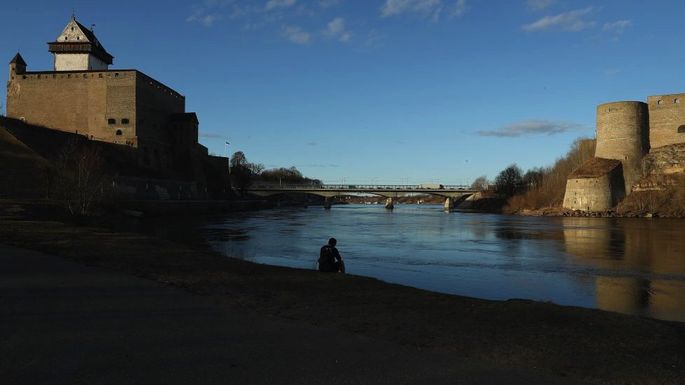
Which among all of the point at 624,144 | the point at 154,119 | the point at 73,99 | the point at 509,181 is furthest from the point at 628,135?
the point at 73,99

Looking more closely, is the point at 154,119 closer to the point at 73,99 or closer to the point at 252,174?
the point at 73,99

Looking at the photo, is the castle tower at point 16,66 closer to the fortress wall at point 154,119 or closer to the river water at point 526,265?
the fortress wall at point 154,119

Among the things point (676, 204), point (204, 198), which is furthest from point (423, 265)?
point (204, 198)

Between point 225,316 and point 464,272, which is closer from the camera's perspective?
point 225,316

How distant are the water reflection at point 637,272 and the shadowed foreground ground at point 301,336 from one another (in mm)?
4398

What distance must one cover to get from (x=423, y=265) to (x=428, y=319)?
36.8ft

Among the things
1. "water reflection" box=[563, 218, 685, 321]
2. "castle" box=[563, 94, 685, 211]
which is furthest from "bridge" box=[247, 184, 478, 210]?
"water reflection" box=[563, 218, 685, 321]

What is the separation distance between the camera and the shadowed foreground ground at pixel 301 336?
409 cm

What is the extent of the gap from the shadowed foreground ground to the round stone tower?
6827 centimetres

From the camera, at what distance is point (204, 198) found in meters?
71.6

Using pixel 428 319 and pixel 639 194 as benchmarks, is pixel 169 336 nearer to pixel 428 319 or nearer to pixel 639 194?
pixel 428 319

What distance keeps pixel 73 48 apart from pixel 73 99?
7882mm

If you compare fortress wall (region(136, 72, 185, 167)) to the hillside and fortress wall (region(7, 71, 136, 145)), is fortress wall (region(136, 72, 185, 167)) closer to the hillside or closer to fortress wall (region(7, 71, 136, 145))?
fortress wall (region(7, 71, 136, 145))

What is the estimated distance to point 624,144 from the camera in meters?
66.8
